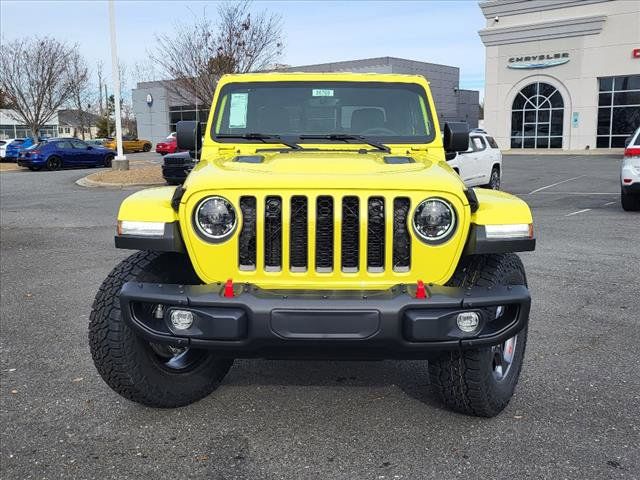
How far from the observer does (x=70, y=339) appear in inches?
190

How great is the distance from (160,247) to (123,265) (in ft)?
1.40

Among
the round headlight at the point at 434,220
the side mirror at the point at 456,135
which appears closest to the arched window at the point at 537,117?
the side mirror at the point at 456,135

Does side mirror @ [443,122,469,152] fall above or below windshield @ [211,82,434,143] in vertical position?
below

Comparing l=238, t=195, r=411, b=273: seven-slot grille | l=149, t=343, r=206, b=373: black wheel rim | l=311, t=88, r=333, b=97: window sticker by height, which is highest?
l=311, t=88, r=333, b=97: window sticker

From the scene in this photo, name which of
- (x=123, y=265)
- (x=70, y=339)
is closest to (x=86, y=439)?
(x=123, y=265)

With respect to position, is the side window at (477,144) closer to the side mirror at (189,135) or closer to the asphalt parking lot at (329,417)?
the asphalt parking lot at (329,417)

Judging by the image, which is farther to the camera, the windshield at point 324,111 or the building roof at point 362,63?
the building roof at point 362,63

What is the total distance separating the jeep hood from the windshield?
29.6 inches

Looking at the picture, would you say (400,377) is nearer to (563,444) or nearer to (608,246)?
(563,444)

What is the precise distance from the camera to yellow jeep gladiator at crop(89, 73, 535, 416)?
9.23 feet

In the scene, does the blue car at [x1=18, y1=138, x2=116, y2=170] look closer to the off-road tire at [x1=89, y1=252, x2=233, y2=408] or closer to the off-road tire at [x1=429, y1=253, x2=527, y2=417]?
the off-road tire at [x1=89, y1=252, x2=233, y2=408]

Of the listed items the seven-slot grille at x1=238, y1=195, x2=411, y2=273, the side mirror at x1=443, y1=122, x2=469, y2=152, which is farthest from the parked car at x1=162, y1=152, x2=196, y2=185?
the seven-slot grille at x1=238, y1=195, x2=411, y2=273

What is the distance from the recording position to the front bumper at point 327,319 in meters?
2.78

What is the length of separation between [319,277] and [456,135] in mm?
1948
